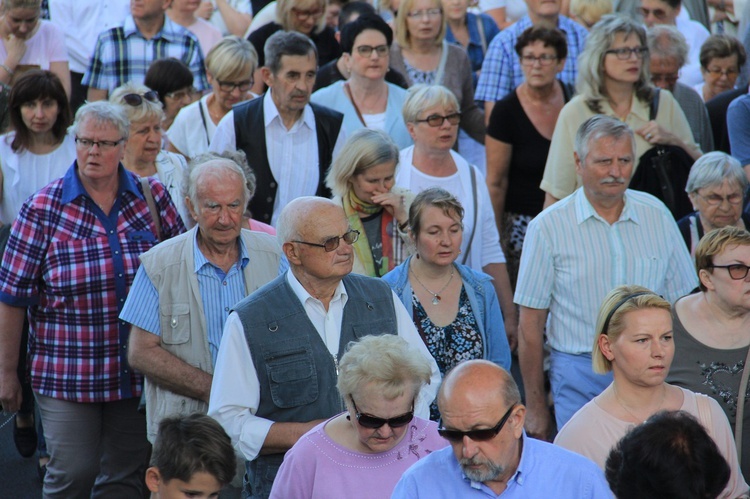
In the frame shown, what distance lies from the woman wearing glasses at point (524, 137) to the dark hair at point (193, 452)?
363 cm

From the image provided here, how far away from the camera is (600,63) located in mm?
6895

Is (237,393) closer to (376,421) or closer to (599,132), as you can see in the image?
(376,421)

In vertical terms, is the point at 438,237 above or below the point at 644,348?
above

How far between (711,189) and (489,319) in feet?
5.38

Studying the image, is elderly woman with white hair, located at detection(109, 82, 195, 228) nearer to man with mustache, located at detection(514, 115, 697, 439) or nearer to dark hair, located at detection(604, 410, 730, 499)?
man with mustache, located at detection(514, 115, 697, 439)

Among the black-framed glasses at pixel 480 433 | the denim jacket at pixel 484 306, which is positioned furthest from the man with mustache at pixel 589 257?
the black-framed glasses at pixel 480 433

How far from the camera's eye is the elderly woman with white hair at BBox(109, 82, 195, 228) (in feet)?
22.0

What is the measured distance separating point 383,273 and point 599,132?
4.33ft

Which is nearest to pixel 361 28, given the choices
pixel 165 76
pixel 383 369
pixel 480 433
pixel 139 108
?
pixel 165 76

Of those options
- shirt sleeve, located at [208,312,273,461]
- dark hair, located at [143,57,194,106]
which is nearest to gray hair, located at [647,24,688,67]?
dark hair, located at [143,57,194,106]

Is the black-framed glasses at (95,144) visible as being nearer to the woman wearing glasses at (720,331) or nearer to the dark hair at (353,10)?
the woman wearing glasses at (720,331)

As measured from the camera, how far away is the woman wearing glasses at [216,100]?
25.1 feet

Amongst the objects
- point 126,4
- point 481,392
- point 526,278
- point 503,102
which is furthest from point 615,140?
point 126,4

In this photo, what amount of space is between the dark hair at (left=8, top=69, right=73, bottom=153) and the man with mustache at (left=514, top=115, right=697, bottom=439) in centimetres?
288
